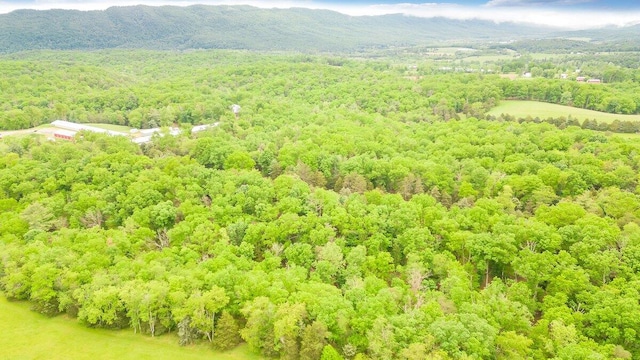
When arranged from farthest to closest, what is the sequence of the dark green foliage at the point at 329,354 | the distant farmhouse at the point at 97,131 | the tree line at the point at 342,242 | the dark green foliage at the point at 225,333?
the distant farmhouse at the point at 97,131 < the dark green foliage at the point at 225,333 < the tree line at the point at 342,242 < the dark green foliage at the point at 329,354

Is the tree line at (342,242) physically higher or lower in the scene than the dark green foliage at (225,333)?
higher

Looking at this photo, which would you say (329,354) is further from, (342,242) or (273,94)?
(273,94)

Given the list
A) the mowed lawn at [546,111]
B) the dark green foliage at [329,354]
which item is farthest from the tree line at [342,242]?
the mowed lawn at [546,111]

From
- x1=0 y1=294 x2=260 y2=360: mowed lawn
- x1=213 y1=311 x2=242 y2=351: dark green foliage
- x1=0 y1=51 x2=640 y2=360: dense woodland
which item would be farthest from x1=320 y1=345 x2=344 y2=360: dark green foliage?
x1=213 y1=311 x2=242 y2=351: dark green foliage

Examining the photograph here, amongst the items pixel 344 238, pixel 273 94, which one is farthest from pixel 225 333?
pixel 273 94

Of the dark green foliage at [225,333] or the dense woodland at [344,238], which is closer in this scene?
the dense woodland at [344,238]

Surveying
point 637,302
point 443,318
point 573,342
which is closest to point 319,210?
point 443,318

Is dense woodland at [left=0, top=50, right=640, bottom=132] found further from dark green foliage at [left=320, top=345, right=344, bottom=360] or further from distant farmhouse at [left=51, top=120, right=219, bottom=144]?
dark green foliage at [left=320, top=345, right=344, bottom=360]

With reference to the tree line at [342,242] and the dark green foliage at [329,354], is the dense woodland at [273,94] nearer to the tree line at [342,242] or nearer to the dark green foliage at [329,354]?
the tree line at [342,242]
